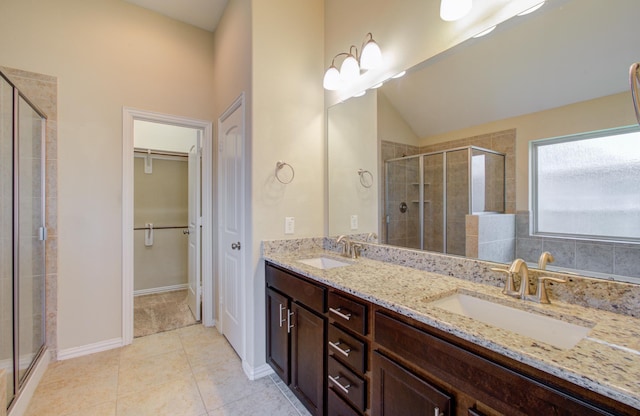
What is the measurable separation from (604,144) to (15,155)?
3086mm

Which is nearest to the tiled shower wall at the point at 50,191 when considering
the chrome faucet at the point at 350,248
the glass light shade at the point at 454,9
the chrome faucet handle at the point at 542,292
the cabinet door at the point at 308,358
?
the cabinet door at the point at 308,358

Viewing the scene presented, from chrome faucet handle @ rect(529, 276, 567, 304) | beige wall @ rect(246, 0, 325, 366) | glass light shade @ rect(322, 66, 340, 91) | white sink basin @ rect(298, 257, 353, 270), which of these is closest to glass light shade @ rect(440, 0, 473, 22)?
glass light shade @ rect(322, 66, 340, 91)

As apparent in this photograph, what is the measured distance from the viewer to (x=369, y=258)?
193cm

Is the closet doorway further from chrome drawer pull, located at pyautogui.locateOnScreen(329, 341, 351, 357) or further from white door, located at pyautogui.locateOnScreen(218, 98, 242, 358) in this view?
chrome drawer pull, located at pyautogui.locateOnScreen(329, 341, 351, 357)

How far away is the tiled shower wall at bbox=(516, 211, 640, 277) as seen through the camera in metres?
0.96

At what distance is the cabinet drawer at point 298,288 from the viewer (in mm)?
1465

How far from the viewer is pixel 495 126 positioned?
1336mm

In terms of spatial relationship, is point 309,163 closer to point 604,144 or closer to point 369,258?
point 369,258

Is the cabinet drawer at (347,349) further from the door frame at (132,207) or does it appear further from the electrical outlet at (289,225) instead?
the door frame at (132,207)

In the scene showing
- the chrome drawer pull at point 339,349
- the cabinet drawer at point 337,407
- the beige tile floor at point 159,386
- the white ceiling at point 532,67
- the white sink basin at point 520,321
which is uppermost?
the white ceiling at point 532,67

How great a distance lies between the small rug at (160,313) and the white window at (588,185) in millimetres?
3137

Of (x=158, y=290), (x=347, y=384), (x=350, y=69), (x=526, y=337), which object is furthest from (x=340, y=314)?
(x=158, y=290)

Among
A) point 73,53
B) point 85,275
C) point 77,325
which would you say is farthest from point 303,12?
point 77,325

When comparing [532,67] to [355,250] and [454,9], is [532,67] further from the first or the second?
[355,250]
